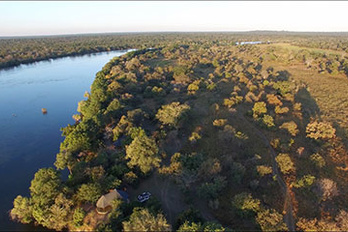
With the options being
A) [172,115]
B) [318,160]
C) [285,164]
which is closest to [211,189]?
[285,164]

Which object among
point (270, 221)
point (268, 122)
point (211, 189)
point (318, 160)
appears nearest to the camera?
point (270, 221)

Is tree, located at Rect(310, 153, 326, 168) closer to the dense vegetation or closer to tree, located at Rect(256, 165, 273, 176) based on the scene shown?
the dense vegetation

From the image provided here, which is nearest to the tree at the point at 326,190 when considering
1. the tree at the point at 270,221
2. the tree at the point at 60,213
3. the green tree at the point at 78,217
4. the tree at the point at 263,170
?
the tree at the point at 263,170

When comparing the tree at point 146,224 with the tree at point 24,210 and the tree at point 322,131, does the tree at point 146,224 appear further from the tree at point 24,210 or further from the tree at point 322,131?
the tree at point 322,131

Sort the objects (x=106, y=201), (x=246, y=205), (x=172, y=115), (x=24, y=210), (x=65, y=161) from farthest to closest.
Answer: (x=172, y=115) → (x=65, y=161) → (x=24, y=210) → (x=106, y=201) → (x=246, y=205)

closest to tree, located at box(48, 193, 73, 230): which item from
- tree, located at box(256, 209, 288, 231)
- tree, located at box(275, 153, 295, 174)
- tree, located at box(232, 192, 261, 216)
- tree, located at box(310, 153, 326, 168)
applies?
tree, located at box(232, 192, 261, 216)

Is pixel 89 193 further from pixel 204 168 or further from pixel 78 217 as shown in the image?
pixel 204 168

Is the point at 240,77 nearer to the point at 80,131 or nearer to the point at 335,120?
the point at 335,120

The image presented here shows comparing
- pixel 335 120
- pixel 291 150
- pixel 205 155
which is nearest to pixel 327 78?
pixel 335 120
